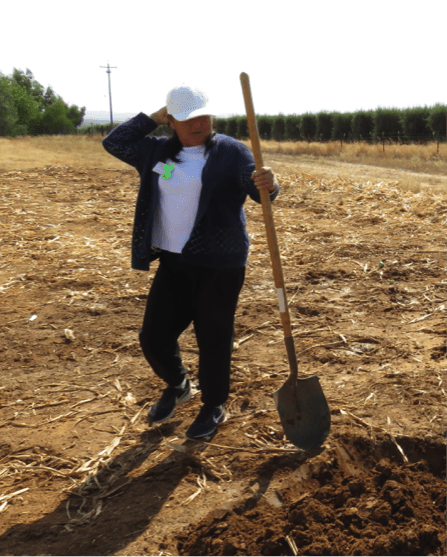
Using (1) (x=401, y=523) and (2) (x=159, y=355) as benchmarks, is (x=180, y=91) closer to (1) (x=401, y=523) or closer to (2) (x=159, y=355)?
(2) (x=159, y=355)

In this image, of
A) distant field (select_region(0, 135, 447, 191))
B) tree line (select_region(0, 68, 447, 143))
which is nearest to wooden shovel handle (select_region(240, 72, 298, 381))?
distant field (select_region(0, 135, 447, 191))

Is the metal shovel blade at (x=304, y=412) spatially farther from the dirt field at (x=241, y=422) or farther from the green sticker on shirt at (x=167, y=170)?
the green sticker on shirt at (x=167, y=170)

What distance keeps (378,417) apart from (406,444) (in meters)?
0.29

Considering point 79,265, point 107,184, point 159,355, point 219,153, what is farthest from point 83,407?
point 107,184

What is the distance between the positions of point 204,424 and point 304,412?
61 cm

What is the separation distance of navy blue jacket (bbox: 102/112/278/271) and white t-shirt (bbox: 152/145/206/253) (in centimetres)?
6

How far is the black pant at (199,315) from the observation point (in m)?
3.17

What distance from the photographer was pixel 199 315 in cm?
322

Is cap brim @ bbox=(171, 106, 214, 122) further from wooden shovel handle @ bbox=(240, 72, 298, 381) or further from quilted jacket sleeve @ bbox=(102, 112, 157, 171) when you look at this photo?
quilted jacket sleeve @ bbox=(102, 112, 157, 171)

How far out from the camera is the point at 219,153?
3.04 meters

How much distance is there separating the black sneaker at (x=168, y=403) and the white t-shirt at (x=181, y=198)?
104 centimetres

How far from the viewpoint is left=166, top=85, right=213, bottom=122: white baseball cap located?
292 cm

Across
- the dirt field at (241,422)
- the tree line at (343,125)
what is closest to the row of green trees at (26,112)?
the tree line at (343,125)

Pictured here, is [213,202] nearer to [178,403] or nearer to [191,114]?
[191,114]
